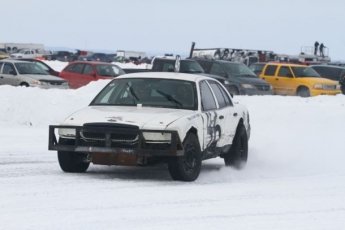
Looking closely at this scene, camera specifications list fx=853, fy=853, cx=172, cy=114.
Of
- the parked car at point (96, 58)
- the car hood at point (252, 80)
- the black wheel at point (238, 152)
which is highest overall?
the black wheel at point (238, 152)

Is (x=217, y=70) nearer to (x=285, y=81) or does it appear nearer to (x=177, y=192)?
(x=285, y=81)

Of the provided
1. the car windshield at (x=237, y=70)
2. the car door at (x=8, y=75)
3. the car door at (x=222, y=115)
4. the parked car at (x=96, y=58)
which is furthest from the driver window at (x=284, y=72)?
the parked car at (x=96, y=58)

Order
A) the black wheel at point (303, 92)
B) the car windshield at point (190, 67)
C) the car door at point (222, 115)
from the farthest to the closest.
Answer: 1. the black wheel at point (303, 92)
2. the car windshield at point (190, 67)
3. the car door at point (222, 115)

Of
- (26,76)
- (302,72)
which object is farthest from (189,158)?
(302,72)

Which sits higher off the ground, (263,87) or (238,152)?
(238,152)

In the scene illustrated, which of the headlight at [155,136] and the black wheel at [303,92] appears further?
the black wheel at [303,92]

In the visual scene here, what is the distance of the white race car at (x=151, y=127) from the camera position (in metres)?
10.6

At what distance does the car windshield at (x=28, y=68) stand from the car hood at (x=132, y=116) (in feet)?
59.1

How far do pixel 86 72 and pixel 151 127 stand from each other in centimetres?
2141

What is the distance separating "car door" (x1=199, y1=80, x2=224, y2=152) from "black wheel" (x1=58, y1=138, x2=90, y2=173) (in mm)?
1686

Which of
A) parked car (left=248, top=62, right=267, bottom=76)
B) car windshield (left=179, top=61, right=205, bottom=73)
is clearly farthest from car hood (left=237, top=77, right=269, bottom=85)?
parked car (left=248, top=62, right=267, bottom=76)

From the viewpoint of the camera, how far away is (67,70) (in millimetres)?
32469

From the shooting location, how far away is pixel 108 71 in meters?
31.8

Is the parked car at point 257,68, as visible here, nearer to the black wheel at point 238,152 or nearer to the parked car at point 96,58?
the black wheel at point 238,152
